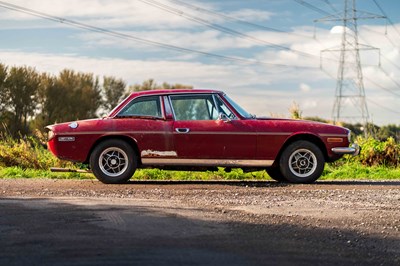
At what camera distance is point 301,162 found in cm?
1330

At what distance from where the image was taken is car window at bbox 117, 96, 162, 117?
13078 millimetres

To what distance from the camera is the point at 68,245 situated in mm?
6668

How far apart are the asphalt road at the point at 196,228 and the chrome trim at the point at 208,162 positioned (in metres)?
1.84

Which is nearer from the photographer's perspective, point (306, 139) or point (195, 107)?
point (195, 107)

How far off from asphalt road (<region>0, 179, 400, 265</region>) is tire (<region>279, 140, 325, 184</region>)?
2045mm

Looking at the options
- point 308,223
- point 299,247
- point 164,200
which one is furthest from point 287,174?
point 299,247

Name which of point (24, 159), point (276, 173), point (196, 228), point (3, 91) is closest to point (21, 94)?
point (3, 91)

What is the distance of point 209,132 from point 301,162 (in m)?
1.83

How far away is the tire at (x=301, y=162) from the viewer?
13.2 m

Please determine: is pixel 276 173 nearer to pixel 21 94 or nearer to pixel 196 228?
pixel 196 228

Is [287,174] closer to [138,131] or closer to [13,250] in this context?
[138,131]

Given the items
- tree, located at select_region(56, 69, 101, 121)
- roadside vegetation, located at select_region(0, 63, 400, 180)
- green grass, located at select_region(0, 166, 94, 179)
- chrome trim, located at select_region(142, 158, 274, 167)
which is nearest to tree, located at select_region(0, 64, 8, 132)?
roadside vegetation, located at select_region(0, 63, 400, 180)

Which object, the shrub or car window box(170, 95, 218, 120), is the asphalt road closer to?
car window box(170, 95, 218, 120)

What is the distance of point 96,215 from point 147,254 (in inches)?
75.7
